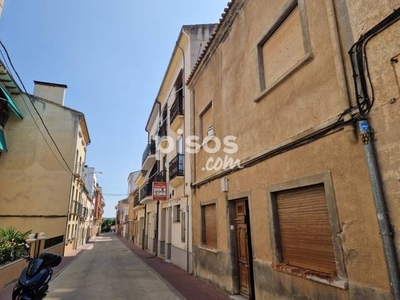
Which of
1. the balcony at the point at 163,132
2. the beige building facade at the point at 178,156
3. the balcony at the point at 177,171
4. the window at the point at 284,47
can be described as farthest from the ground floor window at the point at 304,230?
the balcony at the point at 163,132

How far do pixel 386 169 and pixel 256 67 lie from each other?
4.03 m

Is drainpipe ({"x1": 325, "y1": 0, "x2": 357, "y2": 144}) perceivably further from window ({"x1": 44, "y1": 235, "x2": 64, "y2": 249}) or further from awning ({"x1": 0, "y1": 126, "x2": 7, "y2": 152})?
awning ({"x1": 0, "y1": 126, "x2": 7, "y2": 152})

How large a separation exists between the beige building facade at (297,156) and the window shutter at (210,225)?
139mm

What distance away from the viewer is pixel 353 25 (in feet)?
12.8

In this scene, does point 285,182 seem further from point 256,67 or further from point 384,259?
point 256,67

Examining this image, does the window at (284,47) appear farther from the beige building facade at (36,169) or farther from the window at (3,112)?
the window at (3,112)

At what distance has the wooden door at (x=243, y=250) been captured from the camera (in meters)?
6.61

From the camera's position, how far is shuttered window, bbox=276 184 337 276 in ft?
13.9

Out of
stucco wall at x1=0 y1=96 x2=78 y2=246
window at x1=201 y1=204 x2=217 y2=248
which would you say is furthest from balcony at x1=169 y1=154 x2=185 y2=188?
stucco wall at x1=0 y1=96 x2=78 y2=246

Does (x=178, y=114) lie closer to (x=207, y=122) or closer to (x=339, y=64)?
(x=207, y=122)

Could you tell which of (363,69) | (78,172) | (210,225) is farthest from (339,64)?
(78,172)

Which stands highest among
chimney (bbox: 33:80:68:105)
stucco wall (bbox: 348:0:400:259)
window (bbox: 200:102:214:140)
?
chimney (bbox: 33:80:68:105)

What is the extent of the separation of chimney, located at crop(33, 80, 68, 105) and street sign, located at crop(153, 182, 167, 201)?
460 inches

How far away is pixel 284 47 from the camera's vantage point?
5613 mm
